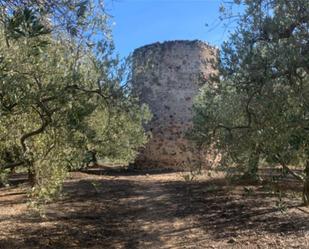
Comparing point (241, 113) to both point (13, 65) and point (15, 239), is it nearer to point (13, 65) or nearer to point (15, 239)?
point (13, 65)

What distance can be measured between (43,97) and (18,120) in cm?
112

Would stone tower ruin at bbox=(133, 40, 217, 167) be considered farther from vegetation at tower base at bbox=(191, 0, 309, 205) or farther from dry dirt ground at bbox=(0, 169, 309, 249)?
vegetation at tower base at bbox=(191, 0, 309, 205)

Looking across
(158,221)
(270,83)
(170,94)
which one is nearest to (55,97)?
(270,83)

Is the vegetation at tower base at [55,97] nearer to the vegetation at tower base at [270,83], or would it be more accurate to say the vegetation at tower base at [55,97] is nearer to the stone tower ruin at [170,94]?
the vegetation at tower base at [270,83]

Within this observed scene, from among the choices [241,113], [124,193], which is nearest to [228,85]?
[241,113]

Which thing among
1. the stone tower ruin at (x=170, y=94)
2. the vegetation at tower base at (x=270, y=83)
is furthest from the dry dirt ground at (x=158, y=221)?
the stone tower ruin at (x=170, y=94)

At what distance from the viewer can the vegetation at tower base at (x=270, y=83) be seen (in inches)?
193

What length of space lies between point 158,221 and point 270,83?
476cm

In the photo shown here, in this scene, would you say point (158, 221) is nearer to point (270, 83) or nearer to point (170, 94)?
point (270, 83)

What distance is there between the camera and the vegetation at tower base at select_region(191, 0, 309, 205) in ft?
16.1

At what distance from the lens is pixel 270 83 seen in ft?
16.5

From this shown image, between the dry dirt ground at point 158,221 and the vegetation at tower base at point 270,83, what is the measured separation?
2.49 ft

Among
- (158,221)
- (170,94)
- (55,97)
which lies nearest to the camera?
(55,97)

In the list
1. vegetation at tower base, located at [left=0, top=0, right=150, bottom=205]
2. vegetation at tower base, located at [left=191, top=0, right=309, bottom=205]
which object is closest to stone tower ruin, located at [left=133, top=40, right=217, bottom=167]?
vegetation at tower base, located at [left=0, top=0, right=150, bottom=205]
